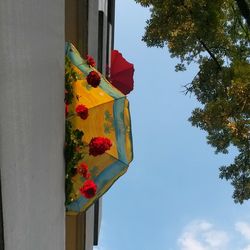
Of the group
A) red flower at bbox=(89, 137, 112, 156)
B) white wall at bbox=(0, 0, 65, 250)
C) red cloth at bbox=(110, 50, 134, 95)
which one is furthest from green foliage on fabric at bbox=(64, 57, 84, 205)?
red cloth at bbox=(110, 50, 134, 95)

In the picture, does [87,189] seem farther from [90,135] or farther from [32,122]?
[32,122]

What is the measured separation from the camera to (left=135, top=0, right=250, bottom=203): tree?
10.5 meters

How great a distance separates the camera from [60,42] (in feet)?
16.9

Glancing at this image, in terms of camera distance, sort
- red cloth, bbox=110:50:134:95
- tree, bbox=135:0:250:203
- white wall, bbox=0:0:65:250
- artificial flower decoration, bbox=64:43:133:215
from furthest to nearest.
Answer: red cloth, bbox=110:50:134:95 → tree, bbox=135:0:250:203 → artificial flower decoration, bbox=64:43:133:215 → white wall, bbox=0:0:65:250

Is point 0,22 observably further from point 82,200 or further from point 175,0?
point 175,0

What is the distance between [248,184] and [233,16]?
15.2ft

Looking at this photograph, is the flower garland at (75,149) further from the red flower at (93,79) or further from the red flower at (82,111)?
the red flower at (93,79)

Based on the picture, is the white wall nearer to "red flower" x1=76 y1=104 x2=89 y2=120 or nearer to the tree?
"red flower" x1=76 y1=104 x2=89 y2=120

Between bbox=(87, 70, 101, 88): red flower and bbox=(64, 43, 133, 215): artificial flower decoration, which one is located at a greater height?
bbox=(87, 70, 101, 88): red flower

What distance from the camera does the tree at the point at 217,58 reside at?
34.5 feet

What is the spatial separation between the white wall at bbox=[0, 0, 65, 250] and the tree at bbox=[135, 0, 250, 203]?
5.73m

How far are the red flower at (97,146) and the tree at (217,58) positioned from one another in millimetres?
4716

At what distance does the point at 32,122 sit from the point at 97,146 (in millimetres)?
2077

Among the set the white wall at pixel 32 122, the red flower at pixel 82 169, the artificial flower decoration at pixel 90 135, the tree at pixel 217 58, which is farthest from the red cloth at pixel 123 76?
the white wall at pixel 32 122
